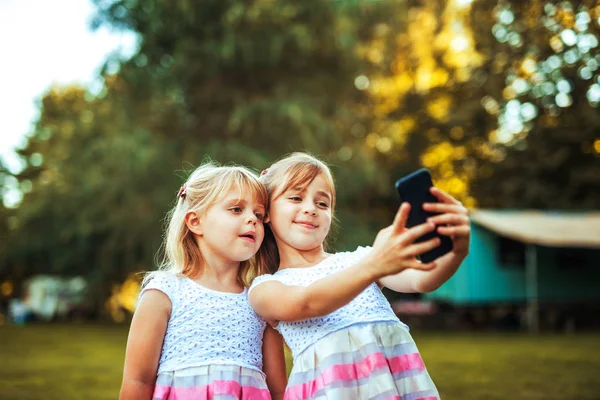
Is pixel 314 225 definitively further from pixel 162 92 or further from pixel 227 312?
pixel 162 92

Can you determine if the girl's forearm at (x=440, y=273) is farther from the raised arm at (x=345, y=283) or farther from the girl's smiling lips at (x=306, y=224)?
the girl's smiling lips at (x=306, y=224)

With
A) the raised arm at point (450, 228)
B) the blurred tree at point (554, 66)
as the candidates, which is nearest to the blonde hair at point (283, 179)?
the raised arm at point (450, 228)

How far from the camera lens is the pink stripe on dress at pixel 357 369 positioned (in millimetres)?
2459

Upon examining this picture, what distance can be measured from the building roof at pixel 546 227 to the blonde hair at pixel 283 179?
62.1ft

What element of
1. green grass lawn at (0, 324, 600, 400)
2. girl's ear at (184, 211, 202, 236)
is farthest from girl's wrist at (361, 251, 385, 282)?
green grass lawn at (0, 324, 600, 400)

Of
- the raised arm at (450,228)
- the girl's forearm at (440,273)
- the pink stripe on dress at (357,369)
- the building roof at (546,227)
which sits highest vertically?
the building roof at (546,227)

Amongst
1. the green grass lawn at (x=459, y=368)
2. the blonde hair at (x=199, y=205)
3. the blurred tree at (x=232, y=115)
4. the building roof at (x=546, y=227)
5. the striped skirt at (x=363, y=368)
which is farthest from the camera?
the blurred tree at (x=232, y=115)

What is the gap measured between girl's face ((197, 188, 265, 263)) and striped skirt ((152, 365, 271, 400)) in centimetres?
44

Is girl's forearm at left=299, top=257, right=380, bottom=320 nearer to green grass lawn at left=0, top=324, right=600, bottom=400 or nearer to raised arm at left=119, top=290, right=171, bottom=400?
raised arm at left=119, top=290, right=171, bottom=400

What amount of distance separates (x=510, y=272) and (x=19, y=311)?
26.2 meters

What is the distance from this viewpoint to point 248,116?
22.1 metres

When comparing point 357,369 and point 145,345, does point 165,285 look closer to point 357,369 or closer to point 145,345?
point 145,345

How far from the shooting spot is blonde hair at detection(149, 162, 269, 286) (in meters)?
2.80

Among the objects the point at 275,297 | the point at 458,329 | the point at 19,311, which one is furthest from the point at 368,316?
the point at 19,311
